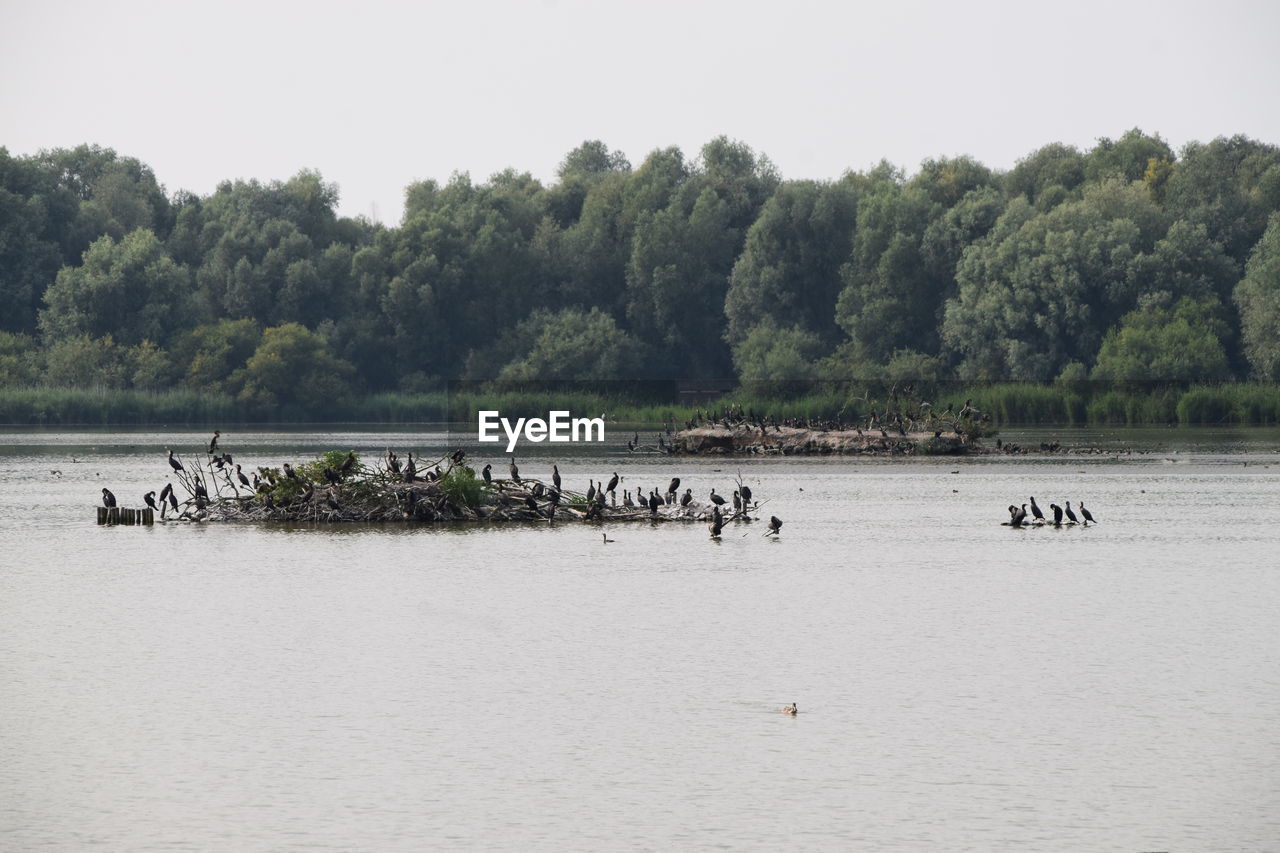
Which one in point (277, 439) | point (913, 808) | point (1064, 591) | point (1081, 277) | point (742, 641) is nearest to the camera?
point (913, 808)

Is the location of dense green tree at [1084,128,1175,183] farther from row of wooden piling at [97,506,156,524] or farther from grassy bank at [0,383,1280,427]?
row of wooden piling at [97,506,156,524]

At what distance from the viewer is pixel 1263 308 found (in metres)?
88.9

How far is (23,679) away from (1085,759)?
10947 millimetres

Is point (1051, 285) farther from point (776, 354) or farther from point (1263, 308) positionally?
point (776, 354)

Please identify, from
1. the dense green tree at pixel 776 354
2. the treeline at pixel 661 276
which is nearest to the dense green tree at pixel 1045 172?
the treeline at pixel 661 276

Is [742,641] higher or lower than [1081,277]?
lower

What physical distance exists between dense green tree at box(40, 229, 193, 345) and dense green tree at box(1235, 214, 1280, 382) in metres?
63.6

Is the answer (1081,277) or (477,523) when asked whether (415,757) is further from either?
(1081,277)

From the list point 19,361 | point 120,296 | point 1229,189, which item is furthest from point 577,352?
point 1229,189

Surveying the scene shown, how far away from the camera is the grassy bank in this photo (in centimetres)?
8794

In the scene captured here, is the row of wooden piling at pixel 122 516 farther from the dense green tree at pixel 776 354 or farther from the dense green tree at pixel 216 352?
the dense green tree at pixel 216 352

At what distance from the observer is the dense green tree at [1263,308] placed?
289 feet

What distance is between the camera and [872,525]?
37.4m

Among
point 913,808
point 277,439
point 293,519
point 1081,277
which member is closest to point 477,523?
point 293,519
